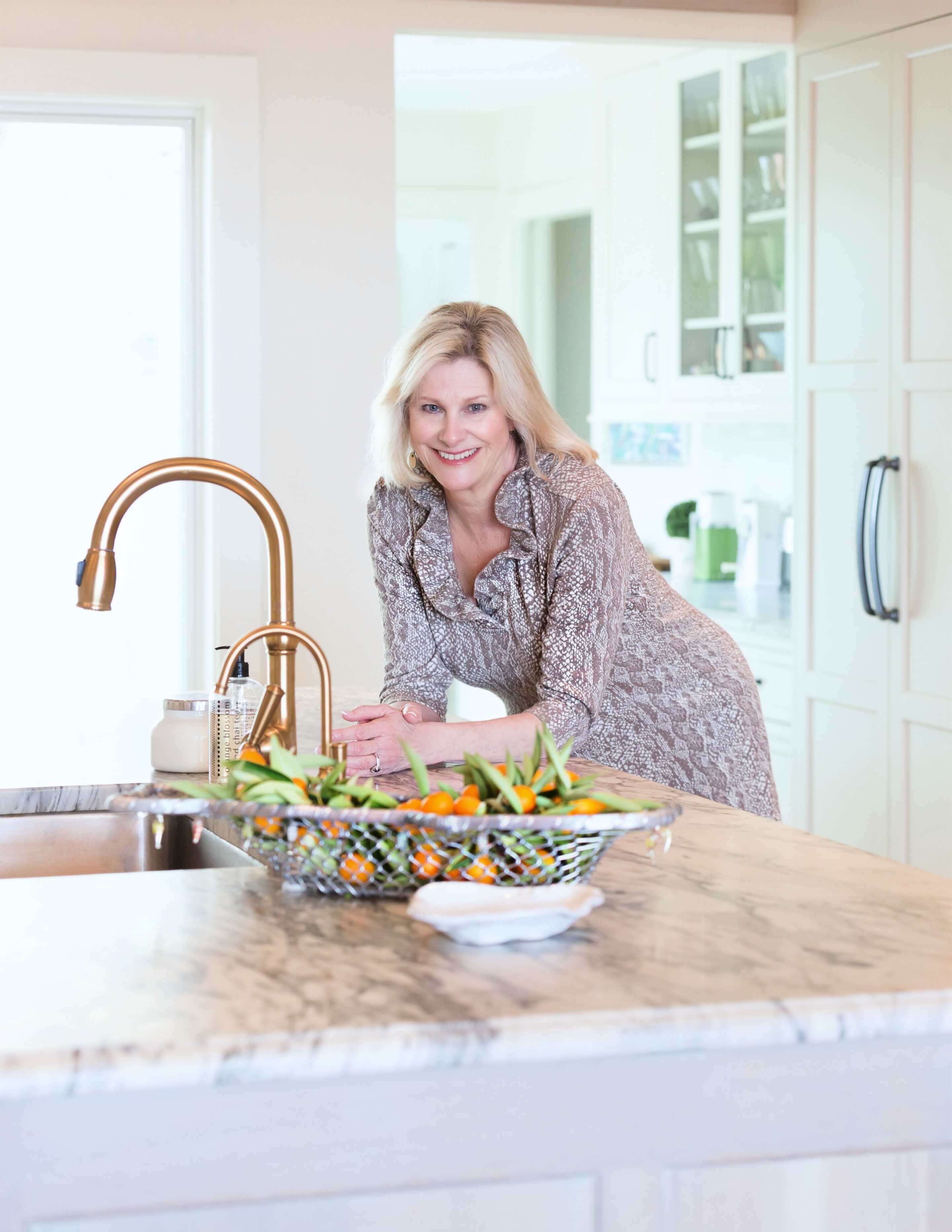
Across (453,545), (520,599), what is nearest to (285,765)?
→ (520,599)

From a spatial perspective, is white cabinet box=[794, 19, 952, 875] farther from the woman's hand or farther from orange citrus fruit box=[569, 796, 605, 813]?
orange citrus fruit box=[569, 796, 605, 813]

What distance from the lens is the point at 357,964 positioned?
111 centimetres

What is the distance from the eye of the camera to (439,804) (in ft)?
4.00

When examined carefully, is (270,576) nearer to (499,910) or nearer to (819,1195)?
(499,910)

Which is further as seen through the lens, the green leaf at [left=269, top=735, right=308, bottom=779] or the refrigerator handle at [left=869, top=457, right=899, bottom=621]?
the refrigerator handle at [left=869, top=457, right=899, bottom=621]

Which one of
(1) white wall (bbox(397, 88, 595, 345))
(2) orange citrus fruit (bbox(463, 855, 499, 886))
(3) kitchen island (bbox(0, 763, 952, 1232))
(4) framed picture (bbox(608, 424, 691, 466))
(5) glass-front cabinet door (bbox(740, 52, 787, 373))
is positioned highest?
(1) white wall (bbox(397, 88, 595, 345))

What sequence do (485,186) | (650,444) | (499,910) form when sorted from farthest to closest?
(485,186)
(650,444)
(499,910)

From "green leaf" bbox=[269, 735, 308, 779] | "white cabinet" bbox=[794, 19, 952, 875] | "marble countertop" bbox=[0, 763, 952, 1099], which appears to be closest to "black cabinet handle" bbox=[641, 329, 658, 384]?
"white cabinet" bbox=[794, 19, 952, 875]

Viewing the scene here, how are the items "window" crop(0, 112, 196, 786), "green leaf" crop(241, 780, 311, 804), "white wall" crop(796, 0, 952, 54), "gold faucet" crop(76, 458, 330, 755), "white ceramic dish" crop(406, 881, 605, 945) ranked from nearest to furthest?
"white ceramic dish" crop(406, 881, 605, 945) → "green leaf" crop(241, 780, 311, 804) → "gold faucet" crop(76, 458, 330, 755) → "white wall" crop(796, 0, 952, 54) → "window" crop(0, 112, 196, 786)

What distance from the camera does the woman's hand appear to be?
189 centimetres

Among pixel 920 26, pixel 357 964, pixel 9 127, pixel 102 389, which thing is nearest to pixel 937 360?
pixel 920 26

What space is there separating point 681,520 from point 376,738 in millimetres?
3597

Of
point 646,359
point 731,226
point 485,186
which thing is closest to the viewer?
point 731,226

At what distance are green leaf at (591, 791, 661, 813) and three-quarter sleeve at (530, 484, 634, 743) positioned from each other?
76 cm
